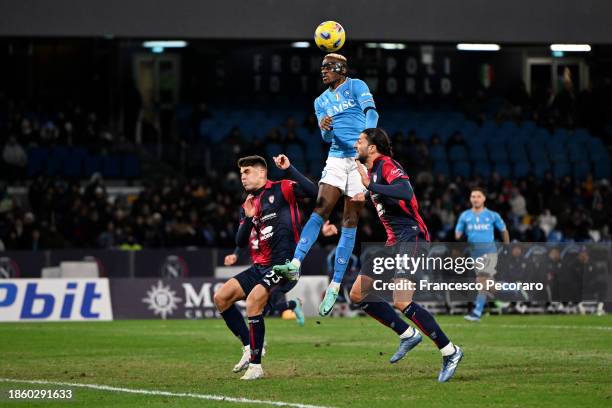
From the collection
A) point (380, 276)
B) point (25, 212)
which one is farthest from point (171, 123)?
point (380, 276)

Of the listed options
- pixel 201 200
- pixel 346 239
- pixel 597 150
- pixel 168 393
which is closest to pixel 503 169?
pixel 597 150

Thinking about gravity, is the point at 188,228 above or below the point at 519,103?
below

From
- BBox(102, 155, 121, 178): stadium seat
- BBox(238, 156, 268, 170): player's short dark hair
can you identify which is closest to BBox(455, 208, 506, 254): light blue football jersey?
BBox(238, 156, 268, 170): player's short dark hair

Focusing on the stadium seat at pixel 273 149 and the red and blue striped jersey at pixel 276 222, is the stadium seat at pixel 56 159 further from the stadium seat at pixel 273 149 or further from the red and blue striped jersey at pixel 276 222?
the red and blue striped jersey at pixel 276 222

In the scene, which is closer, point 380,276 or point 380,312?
point 380,312

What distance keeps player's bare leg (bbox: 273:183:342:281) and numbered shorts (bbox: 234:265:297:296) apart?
151mm

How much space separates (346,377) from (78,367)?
3.39 metres

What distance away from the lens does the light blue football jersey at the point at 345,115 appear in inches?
537

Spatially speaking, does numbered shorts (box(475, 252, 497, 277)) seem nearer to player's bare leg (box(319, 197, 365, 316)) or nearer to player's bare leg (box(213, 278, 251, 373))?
player's bare leg (box(319, 197, 365, 316))

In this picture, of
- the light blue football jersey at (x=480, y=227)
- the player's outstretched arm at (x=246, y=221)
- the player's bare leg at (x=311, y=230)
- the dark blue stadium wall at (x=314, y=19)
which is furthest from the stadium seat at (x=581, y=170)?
the player's outstretched arm at (x=246, y=221)

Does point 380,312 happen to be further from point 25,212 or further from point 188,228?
point 25,212

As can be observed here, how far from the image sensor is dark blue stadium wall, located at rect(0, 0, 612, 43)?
2998 centimetres

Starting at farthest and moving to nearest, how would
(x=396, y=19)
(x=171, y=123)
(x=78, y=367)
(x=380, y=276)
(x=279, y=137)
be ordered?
(x=171, y=123) → (x=279, y=137) → (x=396, y=19) → (x=380, y=276) → (x=78, y=367)

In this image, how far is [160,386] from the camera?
11.3 m
